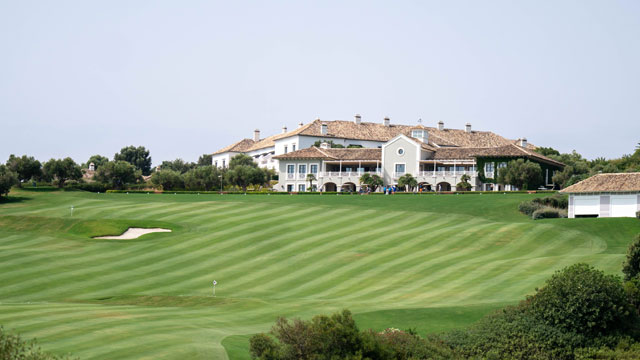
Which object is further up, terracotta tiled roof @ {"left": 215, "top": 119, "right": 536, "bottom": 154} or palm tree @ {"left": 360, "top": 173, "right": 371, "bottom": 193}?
terracotta tiled roof @ {"left": 215, "top": 119, "right": 536, "bottom": 154}

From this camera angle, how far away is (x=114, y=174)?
361ft

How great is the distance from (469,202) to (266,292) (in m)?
41.3

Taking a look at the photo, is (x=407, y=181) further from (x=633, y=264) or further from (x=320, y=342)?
(x=320, y=342)

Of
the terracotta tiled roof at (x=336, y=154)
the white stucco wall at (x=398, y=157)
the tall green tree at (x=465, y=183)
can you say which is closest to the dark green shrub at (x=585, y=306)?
the tall green tree at (x=465, y=183)

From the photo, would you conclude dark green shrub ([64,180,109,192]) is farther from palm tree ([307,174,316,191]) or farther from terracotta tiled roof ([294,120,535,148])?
terracotta tiled roof ([294,120,535,148])

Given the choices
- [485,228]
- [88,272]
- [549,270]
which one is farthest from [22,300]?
[485,228]

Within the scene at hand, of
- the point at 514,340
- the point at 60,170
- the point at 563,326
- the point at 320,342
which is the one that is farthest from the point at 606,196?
the point at 60,170

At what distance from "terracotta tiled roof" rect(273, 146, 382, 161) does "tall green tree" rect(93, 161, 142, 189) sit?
901 inches

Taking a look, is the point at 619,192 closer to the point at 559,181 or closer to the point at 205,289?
the point at 559,181

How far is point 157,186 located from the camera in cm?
10812

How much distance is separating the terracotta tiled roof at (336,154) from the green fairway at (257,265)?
28.6 meters

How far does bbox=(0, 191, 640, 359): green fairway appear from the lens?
29.8m

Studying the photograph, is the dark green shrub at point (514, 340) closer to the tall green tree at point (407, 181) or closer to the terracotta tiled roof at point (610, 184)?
the terracotta tiled roof at point (610, 184)

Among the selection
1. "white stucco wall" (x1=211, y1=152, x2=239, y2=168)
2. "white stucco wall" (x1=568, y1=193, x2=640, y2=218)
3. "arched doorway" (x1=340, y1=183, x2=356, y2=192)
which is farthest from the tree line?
"white stucco wall" (x1=568, y1=193, x2=640, y2=218)
